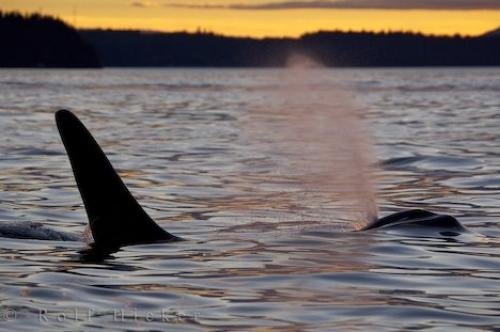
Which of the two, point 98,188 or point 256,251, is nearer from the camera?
point 98,188

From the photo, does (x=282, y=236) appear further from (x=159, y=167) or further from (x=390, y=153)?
(x=390, y=153)

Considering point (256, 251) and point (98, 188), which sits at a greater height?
point (98, 188)

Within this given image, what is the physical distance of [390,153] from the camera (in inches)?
1367

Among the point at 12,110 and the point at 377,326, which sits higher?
the point at 377,326

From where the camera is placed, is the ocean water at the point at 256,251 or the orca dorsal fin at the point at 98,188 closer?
the ocean water at the point at 256,251

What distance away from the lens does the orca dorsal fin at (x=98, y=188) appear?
13.7 meters

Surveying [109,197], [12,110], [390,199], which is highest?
[109,197]

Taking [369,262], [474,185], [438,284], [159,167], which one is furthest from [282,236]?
[159,167]

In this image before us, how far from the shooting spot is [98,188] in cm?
1388

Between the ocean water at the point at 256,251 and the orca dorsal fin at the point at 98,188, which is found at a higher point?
the orca dorsal fin at the point at 98,188

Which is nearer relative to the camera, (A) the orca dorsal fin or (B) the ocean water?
(B) the ocean water

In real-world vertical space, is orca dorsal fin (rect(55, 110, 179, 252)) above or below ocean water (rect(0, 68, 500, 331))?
above

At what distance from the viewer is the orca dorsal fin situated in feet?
44.9

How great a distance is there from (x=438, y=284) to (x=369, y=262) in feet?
5.17
